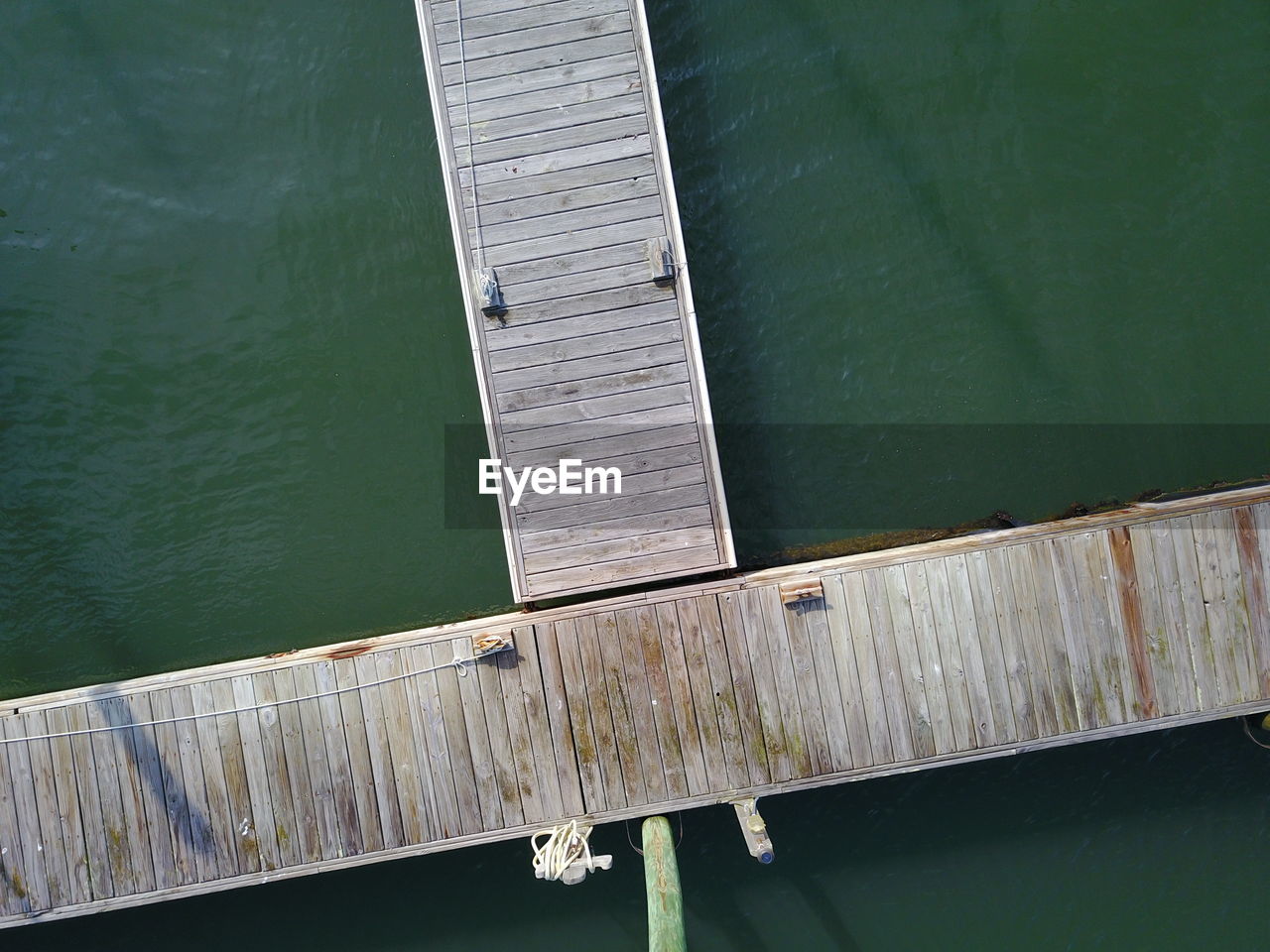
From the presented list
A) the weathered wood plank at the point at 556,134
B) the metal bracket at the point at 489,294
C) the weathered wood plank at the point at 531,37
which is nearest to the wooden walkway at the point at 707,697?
the metal bracket at the point at 489,294

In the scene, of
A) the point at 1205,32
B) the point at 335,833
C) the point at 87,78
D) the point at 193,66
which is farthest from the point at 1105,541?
the point at 87,78

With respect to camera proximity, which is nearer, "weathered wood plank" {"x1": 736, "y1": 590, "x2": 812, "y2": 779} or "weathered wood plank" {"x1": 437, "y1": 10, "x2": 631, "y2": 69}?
"weathered wood plank" {"x1": 736, "y1": 590, "x2": 812, "y2": 779}

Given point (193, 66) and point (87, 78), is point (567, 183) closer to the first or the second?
point (193, 66)

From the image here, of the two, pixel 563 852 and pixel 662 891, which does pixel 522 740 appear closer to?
pixel 563 852

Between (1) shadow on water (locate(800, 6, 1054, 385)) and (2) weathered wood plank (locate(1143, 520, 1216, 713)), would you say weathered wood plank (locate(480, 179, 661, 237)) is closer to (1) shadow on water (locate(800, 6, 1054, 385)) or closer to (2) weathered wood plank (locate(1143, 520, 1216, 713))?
(1) shadow on water (locate(800, 6, 1054, 385))

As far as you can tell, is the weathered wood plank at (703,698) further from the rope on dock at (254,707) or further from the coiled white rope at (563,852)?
the rope on dock at (254,707)

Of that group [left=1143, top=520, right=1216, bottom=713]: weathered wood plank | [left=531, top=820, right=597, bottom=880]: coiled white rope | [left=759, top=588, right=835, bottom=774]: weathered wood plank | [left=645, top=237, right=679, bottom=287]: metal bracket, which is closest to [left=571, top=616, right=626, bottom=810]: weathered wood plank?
[left=531, top=820, right=597, bottom=880]: coiled white rope
